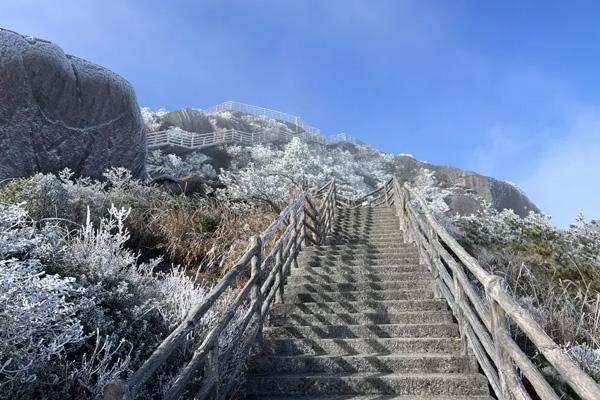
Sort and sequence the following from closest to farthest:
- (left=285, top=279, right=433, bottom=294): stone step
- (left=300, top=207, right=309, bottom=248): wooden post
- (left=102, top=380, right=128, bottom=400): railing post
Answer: (left=102, top=380, right=128, bottom=400): railing post → (left=285, top=279, right=433, bottom=294): stone step → (left=300, top=207, right=309, bottom=248): wooden post

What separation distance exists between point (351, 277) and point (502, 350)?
3701 mm

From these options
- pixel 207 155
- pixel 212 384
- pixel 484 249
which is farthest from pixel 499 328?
pixel 207 155

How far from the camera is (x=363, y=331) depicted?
5004 mm

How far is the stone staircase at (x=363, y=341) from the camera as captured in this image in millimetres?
3945

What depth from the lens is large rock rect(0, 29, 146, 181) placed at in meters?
11.1

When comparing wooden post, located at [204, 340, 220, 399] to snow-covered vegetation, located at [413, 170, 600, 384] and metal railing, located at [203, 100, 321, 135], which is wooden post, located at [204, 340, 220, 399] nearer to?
snow-covered vegetation, located at [413, 170, 600, 384]

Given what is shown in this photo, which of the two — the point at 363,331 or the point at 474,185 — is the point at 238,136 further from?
the point at 363,331

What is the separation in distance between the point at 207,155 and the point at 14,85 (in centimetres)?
2092

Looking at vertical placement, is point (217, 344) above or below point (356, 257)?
below

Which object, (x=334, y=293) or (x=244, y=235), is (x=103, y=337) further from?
(x=244, y=235)

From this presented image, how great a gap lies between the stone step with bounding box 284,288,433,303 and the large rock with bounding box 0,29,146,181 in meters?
8.70

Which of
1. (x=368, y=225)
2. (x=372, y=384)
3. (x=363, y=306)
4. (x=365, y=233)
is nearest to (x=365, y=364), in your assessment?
(x=372, y=384)

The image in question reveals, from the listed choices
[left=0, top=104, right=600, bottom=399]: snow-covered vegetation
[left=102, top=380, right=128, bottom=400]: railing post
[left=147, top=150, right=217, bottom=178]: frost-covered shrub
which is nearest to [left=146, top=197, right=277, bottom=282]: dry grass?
[left=0, top=104, right=600, bottom=399]: snow-covered vegetation

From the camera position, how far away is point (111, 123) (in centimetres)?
1370
